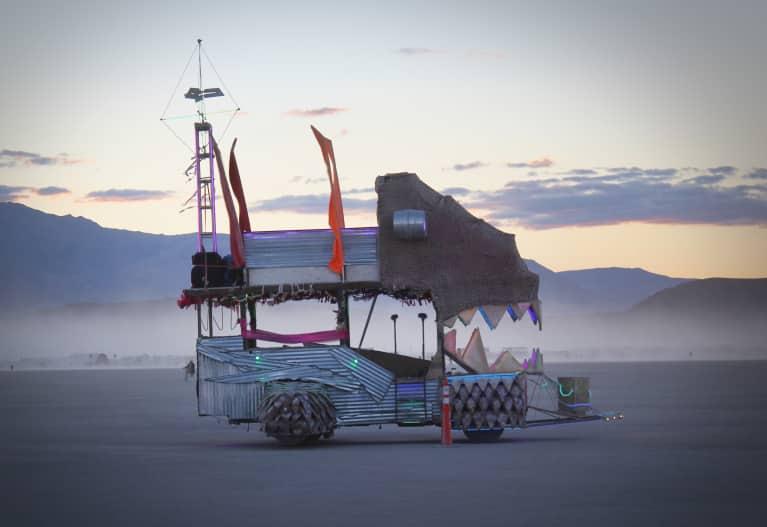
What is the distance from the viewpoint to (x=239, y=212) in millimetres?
25984

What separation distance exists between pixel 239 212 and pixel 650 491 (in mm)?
12189

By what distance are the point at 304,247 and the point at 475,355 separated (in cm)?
398

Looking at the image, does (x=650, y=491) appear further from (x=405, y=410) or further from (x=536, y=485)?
(x=405, y=410)

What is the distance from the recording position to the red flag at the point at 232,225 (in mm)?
24547

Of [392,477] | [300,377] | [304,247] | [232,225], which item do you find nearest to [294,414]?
[300,377]

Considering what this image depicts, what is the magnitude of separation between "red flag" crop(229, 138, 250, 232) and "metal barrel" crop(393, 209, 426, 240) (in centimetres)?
339

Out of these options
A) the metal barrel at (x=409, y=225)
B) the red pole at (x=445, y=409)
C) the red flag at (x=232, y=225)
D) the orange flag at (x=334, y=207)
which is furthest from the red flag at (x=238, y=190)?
the red pole at (x=445, y=409)

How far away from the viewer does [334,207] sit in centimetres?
2442

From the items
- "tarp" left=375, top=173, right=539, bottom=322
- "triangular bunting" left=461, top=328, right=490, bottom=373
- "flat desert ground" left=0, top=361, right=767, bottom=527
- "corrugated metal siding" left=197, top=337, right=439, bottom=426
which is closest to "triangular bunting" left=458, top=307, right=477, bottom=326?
"tarp" left=375, top=173, right=539, bottom=322

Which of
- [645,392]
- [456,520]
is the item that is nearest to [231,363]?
[456,520]

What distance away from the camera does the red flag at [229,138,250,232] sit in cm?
2587

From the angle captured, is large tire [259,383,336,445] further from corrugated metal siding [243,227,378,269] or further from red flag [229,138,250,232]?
red flag [229,138,250,232]

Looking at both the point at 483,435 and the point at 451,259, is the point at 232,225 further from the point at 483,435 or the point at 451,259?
the point at 483,435

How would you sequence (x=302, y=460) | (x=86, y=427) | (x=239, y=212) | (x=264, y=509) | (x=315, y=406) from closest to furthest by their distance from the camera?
(x=264, y=509), (x=302, y=460), (x=315, y=406), (x=239, y=212), (x=86, y=427)
